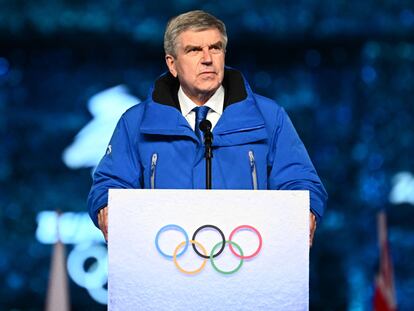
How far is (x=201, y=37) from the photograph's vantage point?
304 cm

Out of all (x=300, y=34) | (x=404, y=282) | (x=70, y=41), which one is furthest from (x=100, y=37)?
(x=404, y=282)

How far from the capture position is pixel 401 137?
17.1 feet

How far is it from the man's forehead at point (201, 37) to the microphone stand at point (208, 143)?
0.24 metres

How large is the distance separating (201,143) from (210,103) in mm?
164

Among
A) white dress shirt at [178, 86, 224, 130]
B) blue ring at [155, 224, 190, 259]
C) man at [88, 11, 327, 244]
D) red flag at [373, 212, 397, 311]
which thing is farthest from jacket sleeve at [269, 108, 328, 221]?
red flag at [373, 212, 397, 311]

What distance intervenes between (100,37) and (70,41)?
0.15 meters

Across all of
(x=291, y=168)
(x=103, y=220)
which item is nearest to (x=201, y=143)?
(x=291, y=168)

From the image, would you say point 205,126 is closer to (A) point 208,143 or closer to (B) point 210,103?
(A) point 208,143

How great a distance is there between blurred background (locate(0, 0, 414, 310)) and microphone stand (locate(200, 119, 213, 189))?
220 cm

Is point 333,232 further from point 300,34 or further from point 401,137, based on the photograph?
point 300,34

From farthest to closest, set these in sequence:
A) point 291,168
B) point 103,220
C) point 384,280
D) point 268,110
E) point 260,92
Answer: point 260,92 < point 384,280 < point 268,110 < point 291,168 < point 103,220

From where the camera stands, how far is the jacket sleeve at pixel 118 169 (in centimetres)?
297

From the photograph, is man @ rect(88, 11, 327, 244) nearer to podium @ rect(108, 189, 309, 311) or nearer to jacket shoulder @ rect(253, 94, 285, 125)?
jacket shoulder @ rect(253, 94, 285, 125)

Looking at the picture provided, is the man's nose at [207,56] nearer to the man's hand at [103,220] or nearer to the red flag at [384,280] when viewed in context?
the man's hand at [103,220]
